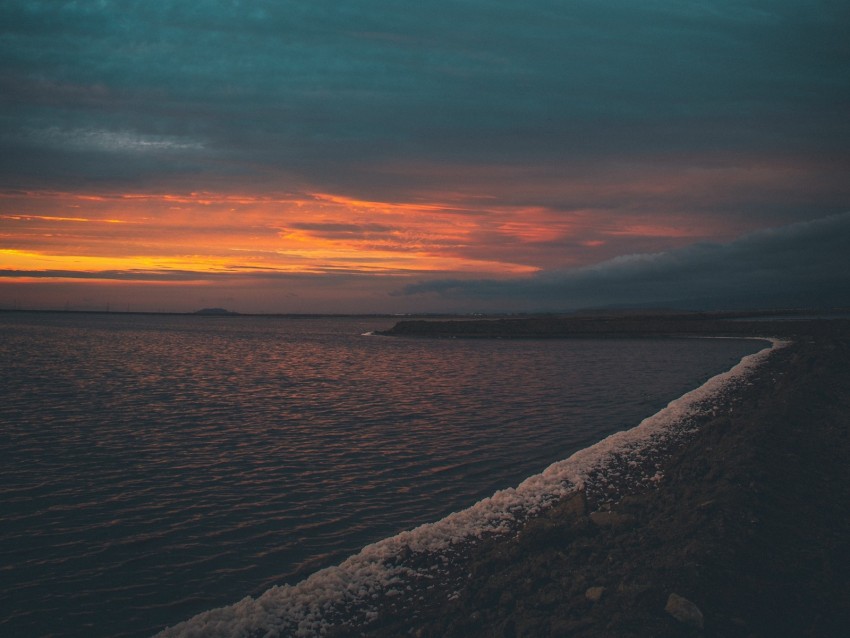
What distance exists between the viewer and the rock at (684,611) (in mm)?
6859

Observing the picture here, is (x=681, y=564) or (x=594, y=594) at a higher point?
(x=681, y=564)

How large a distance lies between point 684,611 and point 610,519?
12.4ft

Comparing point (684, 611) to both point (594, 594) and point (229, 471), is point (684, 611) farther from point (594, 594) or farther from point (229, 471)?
point (229, 471)

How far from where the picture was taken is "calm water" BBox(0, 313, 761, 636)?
32.5ft

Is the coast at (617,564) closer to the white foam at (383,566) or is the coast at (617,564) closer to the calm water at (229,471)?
the white foam at (383,566)

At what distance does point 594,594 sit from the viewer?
785cm

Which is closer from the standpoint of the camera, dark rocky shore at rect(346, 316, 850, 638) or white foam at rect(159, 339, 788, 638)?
dark rocky shore at rect(346, 316, 850, 638)

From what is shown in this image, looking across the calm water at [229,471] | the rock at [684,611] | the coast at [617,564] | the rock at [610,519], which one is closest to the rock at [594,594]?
the coast at [617,564]

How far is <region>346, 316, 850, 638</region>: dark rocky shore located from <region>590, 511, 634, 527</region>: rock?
0.09 feet

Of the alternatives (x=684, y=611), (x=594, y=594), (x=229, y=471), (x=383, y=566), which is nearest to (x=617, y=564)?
(x=594, y=594)

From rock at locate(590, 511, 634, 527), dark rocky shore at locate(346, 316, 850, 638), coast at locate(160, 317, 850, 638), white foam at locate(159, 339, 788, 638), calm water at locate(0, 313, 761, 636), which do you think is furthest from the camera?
rock at locate(590, 511, 634, 527)

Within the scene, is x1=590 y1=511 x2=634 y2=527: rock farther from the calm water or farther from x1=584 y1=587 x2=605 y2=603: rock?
the calm water

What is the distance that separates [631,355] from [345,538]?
54831 mm

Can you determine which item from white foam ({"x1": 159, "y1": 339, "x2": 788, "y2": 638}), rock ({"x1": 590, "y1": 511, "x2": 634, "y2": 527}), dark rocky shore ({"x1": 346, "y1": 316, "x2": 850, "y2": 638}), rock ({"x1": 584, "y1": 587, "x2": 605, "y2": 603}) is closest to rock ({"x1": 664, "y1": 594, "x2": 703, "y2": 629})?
dark rocky shore ({"x1": 346, "y1": 316, "x2": 850, "y2": 638})
